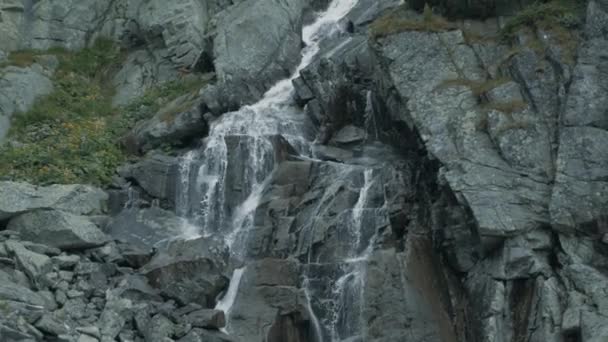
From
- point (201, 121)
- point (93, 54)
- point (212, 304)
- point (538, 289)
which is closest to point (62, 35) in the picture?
point (93, 54)

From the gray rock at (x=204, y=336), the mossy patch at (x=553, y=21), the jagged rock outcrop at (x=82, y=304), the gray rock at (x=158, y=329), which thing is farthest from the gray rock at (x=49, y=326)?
the mossy patch at (x=553, y=21)

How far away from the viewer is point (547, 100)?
22.6 m

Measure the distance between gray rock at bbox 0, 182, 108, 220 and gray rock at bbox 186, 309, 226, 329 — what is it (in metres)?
6.80

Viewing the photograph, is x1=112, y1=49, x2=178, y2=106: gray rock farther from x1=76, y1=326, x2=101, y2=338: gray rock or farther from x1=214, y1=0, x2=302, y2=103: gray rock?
x1=76, y1=326, x2=101, y2=338: gray rock

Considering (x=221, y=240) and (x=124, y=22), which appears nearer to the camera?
(x=221, y=240)

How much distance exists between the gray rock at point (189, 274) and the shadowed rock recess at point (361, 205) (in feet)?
0.18

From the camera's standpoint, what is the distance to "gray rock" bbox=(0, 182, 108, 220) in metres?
24.2

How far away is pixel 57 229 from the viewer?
2336cm

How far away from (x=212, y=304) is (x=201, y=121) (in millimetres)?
10114

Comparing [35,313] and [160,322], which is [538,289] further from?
[35,313]

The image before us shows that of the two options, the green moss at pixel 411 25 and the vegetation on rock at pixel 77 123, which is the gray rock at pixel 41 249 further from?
the green moss at pixel 411 25

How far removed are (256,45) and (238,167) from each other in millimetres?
9064

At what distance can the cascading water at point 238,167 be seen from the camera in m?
25.4

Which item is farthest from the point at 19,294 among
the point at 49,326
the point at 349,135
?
the point at 349,135
